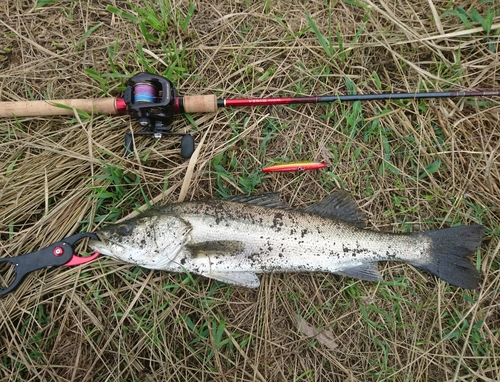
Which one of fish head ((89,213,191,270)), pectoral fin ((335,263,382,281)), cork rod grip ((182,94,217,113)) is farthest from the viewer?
cork rod grip ((182,94,217,113))

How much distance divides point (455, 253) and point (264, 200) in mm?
1790

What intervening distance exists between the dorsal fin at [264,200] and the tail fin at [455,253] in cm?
131

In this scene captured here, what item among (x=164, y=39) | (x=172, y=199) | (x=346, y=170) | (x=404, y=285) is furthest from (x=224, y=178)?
(x=404, y=285)

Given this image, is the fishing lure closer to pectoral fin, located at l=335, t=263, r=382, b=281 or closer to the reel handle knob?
the reel handle knob

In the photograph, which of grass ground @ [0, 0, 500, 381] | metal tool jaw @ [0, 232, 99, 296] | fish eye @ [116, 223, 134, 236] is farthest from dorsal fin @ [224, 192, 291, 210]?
metal tool jaw @ [0, 232, 99, 296]

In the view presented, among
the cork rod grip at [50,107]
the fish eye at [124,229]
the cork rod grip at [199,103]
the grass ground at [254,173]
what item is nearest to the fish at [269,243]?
the fish eye at [124,229]

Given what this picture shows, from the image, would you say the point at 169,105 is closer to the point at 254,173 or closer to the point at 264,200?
the point at 254,173

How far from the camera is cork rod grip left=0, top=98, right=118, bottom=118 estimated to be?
10.2ft

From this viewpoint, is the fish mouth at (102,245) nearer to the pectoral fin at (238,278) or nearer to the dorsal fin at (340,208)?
the pectoral fin at (238,278)

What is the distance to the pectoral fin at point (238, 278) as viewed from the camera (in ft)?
9.57

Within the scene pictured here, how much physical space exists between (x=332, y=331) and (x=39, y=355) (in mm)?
2649

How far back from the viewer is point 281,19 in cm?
347

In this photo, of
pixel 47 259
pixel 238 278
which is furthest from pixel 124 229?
pixel 238 278

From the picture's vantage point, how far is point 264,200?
3010 millimetres
